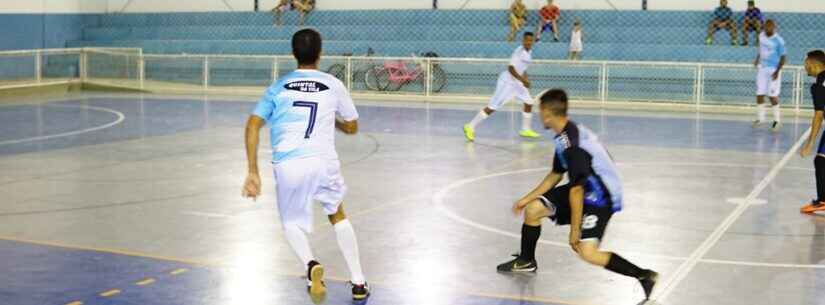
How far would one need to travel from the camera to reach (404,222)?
37.6ft

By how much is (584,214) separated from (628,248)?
246 centimetres

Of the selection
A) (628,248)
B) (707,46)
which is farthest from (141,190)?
(707,46)

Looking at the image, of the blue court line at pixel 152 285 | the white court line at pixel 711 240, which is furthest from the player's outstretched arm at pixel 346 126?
the white court line at pixel 711 240

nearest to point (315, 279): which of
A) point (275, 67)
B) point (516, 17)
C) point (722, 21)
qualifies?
point (275, 67)

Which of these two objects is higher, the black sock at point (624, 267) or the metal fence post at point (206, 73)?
the metal fence post at point (206, 73)

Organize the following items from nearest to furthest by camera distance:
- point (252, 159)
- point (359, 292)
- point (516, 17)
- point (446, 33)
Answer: point (252, 159) → point (359, 292) → point (516, 17) → point (446, 33)

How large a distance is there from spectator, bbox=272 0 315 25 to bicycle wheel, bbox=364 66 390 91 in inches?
275

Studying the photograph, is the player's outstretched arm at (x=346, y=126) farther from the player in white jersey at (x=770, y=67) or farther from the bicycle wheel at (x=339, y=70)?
the bicycle wheel at (x=339, y=70)

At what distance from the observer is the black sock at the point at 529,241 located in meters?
9.09

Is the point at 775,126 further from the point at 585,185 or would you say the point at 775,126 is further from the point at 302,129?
the point at 302,129

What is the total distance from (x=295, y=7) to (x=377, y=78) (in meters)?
7.66

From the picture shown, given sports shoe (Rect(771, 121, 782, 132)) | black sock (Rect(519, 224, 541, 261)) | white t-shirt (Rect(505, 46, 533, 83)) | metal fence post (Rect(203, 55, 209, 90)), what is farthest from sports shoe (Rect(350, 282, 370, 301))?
metal fence post (Rect(203, 55, 209, 90))

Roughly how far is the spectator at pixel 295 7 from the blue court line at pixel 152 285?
1079 inches

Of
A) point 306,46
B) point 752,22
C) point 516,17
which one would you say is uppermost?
point 516,17
